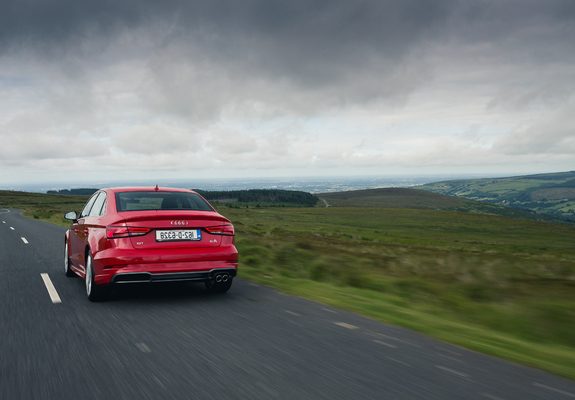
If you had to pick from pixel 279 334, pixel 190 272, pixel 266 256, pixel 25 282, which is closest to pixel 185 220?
pixel 190 272

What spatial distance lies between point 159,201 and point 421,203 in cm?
17063

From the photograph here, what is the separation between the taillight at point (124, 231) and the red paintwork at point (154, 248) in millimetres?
49

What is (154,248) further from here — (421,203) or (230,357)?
(421,203)

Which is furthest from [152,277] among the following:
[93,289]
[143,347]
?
[143,347]

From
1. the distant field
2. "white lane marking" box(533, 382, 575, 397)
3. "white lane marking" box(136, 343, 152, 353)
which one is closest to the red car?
"white lane marking" box(136, 343, 152, 353)

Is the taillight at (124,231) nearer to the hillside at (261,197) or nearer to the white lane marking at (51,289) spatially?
the white lane marking at (51,289)

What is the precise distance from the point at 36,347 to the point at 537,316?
6.00m

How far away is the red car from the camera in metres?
5.86

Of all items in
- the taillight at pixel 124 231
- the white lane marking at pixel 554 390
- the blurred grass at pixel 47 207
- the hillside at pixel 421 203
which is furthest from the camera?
the hillside at pixel 421 203

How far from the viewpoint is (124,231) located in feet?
19.4

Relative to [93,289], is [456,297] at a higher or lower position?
lower

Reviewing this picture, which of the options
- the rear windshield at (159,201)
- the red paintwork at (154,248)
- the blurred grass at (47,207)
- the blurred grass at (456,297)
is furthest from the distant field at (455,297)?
the blurred grass at (47,207)

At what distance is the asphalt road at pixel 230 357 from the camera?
3199 mm

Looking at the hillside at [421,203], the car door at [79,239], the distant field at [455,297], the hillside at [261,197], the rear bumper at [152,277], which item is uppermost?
the car door at [79,239]
